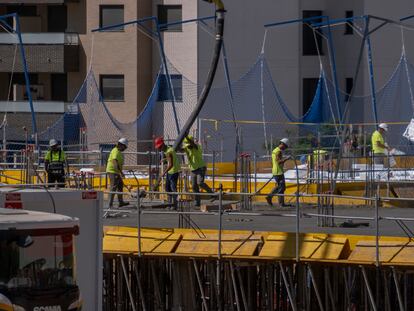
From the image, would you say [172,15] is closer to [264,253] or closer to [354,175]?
[354,175]

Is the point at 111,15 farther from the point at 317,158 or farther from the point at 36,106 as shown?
the point at 317,158

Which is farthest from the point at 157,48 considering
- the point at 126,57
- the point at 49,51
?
the point at 49,51

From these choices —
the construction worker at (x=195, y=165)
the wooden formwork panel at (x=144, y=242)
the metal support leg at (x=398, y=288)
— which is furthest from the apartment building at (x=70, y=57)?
the metal support leg at (x=398, y=288)

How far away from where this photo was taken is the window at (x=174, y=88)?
37.2 metres

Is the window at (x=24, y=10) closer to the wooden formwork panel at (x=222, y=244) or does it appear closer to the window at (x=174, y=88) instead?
the window at (x=174, y=88)

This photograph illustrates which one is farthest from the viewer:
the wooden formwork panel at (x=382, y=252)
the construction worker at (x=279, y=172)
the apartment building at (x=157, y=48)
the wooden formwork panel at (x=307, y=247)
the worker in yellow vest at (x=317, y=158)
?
the apartment building at (x=157, y=48)

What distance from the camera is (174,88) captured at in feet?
126

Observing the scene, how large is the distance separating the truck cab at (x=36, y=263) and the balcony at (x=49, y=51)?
36221 mm

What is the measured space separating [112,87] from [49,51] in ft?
10.2

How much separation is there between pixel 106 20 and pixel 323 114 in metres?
12.2

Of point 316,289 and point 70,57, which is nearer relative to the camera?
point 316,289

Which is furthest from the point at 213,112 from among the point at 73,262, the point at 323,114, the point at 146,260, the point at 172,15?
the point at 73,262

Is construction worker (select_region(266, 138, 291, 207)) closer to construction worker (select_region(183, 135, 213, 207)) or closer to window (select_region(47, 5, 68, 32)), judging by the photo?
construction worker (select_region(183, 135, 213, 207))

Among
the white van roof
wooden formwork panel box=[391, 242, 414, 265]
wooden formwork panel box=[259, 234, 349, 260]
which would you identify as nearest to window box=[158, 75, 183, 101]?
wooden formwork panel box=[259, 234, 349, 260]
